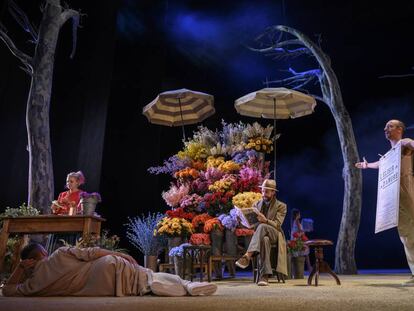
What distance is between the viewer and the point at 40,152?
22.9 feet

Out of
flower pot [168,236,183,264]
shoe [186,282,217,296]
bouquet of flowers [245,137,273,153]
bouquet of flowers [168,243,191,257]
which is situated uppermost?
bouquet of flowers [245,137,273,153]

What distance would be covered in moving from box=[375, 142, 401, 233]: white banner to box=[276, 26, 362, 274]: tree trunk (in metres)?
4.82

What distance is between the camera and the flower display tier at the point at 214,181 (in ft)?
19.4

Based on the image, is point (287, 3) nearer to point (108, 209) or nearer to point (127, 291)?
point (108, 209)

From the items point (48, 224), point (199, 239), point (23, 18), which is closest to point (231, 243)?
point (199, 239)

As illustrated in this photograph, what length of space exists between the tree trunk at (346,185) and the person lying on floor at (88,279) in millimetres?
6559

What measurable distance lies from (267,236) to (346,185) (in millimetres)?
5228

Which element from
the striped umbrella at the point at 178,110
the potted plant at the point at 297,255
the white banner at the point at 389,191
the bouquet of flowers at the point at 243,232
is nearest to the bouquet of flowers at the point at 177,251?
the bouquet of flowers at the point at 243,232

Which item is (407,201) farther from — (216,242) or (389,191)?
(216,242)

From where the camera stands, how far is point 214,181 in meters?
6.35

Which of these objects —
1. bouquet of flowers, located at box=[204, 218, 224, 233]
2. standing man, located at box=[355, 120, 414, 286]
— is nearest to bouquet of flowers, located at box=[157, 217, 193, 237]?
bouquet of flowers, located at box=[204, 218, 224, 233]

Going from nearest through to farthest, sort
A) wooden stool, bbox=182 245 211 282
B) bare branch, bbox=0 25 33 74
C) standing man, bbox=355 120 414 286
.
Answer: standing man, bbox=355 120 414 286 → wooden stool, bbox=182 245 211 282 → bare branch, bbox=0 25 33 74

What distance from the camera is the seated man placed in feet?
15.6

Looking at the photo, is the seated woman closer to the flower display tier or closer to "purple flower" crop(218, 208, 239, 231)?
the flower display tier
